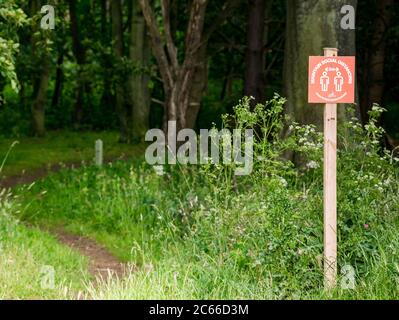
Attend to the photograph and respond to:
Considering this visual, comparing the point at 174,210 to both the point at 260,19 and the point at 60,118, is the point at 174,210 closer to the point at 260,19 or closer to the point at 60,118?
the point at 260,19

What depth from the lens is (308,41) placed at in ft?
41.1

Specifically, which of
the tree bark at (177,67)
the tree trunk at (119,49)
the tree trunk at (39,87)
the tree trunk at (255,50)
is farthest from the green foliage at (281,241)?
the tree trunk at (39,87)

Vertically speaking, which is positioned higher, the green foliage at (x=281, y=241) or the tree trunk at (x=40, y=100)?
the tree trunk at (x=40, y=100)

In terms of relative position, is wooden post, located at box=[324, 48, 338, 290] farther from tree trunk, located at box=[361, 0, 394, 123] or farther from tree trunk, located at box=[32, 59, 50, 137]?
tree trunk, located at box=[32, 59, 50, 137]

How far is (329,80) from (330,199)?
1.04m

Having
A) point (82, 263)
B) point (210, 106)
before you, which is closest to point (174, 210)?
point (82, 263)

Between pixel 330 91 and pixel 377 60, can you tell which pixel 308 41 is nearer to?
pixel 330 91

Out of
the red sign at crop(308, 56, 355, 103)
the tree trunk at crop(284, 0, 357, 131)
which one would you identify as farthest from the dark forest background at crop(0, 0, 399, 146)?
the red sign at crop(308, 56, 355, 103)

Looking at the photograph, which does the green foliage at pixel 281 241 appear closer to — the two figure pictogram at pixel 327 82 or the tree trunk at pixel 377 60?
the two figure pictogram at pixel 327 82

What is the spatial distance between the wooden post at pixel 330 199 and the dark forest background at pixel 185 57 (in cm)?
421

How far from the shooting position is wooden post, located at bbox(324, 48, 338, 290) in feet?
24.3

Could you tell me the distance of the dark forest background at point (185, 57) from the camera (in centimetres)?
1278

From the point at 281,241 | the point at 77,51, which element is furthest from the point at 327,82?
the point at 77,51

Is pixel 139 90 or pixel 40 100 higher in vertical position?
pixel 139 90
